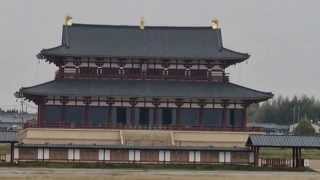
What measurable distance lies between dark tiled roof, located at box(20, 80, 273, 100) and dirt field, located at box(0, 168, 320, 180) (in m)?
16.5

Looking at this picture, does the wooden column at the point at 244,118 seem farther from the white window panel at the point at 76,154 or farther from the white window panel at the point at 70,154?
the white window panel at the point at 70,154

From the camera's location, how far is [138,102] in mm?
83188

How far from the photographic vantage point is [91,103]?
272 ft

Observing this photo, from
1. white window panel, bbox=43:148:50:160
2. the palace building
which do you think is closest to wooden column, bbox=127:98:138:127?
the palace building

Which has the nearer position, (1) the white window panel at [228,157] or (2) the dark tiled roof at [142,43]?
(1) the white window panel at [228,157]

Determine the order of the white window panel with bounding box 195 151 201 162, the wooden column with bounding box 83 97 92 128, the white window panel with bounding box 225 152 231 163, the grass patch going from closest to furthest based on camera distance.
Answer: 1. the grass patch
2. the white window panel with bounding box 195 151 201 162
3. the white window panel with bounding box 225 152 231 163
4. the wooden column with bounding box 83 97 92 128

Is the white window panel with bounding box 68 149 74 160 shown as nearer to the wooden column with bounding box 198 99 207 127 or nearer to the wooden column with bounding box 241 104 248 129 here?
Result: the wooden column with bounding box 198 99 207 127

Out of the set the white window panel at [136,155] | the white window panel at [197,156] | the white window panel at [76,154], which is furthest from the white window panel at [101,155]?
the white window panel at [197,156]

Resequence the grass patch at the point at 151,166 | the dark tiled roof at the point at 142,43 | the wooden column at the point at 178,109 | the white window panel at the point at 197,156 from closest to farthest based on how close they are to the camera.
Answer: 1. the grass patch at the point at 151,166
2. the white window panel at the point at 197,156
3. the wooden column at the point at 178,109
4. the dark tiled roof at the point at 142,43

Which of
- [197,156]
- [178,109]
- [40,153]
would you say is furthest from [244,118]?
[40,153]

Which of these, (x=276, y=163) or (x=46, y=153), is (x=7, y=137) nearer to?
(x=46, y=153)

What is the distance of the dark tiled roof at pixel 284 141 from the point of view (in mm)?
72319

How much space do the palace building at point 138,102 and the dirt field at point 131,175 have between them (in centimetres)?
1027

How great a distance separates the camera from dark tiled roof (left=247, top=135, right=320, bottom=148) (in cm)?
7232
